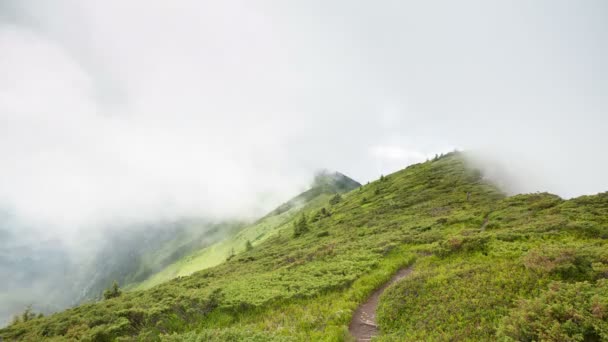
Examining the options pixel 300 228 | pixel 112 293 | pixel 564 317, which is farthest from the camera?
pixel 300 228

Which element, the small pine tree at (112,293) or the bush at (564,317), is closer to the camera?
the bush at (564,317)

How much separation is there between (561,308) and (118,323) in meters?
24.2

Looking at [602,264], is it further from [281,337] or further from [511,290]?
[281,337]

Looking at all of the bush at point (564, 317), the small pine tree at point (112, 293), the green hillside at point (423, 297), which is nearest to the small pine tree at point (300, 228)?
the green hillside at point (423, 297)

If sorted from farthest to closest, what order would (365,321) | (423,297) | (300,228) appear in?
1. (300,228)
2. (365,321)
3. (423,297)

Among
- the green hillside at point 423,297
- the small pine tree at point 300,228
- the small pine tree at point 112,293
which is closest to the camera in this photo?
the green hillside at point 423,297

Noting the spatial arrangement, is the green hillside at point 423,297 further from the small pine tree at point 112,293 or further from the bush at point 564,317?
the small pine tree at point 112,293

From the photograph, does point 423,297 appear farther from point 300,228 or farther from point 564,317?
point 300,228

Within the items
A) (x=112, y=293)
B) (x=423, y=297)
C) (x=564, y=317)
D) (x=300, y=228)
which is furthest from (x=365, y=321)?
(x=300, y=228)

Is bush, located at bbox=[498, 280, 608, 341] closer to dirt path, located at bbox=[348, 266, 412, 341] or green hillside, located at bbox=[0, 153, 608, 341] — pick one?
green hillside, located at bbox=[0, 153, 608, 341]

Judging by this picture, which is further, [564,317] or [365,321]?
[365,321]

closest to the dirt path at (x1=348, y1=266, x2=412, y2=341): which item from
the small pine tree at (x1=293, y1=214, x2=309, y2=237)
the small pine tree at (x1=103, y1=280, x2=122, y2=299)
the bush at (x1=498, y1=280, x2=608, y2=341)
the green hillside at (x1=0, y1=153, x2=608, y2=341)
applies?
the green hillside at (x1=0, y1=153, x2=608, y2=341)

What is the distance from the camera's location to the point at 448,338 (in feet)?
Answer: 39.9

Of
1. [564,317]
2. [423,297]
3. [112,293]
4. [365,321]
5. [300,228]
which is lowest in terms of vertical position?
[564,317]
